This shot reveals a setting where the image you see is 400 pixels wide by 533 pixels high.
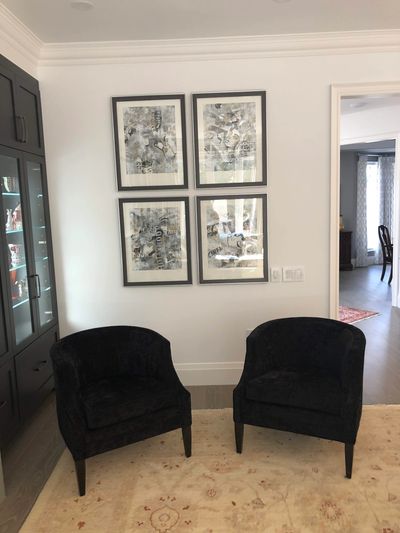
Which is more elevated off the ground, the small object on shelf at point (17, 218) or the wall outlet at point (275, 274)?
the small object on shelf at point (17, 218)

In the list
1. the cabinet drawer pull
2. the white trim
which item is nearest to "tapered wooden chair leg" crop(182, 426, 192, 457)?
the cabinet drawer pull

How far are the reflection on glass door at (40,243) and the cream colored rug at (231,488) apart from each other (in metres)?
1.14

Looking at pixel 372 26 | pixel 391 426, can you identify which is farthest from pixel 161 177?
pixel 391 426

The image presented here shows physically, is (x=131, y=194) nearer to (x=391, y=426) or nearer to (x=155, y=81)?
(x=155, y=81)

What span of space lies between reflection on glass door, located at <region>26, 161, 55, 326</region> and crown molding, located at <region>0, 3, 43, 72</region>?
73cm

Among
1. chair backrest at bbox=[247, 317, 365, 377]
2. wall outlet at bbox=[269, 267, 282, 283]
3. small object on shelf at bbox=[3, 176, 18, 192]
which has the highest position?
small object on shelf at bbox=[3, 176, 18, 192]

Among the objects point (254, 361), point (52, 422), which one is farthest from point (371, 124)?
point (52, 422)

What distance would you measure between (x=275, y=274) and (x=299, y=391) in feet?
3.95

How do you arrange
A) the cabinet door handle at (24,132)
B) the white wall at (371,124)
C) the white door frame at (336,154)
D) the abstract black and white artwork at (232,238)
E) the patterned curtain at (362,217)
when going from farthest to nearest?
the patterned curtain at (362,217) → the white wall at (371,124) → the abstract black and white artwork at (232,238) → the white door frame at (336,154) → the cabinet door handle at (24,132)

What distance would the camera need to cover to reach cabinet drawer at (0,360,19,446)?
102 inches

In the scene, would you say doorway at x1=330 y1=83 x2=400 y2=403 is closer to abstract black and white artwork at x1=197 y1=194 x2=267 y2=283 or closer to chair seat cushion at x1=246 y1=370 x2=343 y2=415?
abstract black and white artwork at x1=197 y1=194 x2=267 y2=283

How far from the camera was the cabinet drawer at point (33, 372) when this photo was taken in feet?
9.33

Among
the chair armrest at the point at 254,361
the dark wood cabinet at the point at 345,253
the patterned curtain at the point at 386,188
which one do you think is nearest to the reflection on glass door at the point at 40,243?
the chair armrest at the point at 254,361

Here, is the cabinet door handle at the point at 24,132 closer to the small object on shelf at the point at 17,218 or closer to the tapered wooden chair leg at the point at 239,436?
the small object on shelf at the point at 17,218
